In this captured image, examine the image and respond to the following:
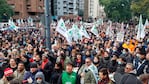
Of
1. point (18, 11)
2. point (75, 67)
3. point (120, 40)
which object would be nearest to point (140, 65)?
point (75, 67)

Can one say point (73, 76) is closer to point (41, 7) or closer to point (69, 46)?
point (69, 46)

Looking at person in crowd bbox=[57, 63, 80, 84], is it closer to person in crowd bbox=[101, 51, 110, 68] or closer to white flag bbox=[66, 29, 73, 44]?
person in crowd bbox=[101, 51, 110, 68]

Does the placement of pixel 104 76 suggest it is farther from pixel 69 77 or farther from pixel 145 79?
pixel 145 79

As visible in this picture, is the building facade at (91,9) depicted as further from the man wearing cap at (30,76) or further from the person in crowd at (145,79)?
the person in crowd at (145,79)

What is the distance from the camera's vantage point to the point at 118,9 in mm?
81188

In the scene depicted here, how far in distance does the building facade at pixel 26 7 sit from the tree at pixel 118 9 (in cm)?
2027

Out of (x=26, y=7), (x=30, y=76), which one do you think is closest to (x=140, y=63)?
(x=30, y=76)

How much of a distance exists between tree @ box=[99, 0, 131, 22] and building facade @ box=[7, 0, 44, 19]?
20.3 metres

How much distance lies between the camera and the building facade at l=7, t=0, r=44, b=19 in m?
92.8

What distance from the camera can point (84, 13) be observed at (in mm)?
126062

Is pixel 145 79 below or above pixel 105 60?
above

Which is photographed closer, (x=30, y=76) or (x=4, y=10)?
(x=30, y=76)

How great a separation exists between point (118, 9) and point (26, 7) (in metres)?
24.3

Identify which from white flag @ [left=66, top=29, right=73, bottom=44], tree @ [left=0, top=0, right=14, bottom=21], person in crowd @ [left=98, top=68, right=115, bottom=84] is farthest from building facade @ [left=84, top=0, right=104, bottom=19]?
person in crowd @ [left=98, top=68, right=115, bottom=84]
